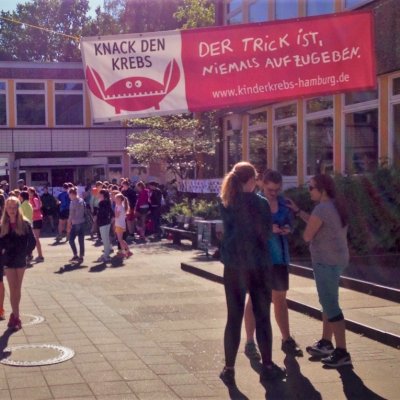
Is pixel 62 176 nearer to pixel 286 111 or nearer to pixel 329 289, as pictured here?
pixel 286 111

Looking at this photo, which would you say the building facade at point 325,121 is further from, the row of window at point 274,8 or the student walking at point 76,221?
the student walking at point 76,221

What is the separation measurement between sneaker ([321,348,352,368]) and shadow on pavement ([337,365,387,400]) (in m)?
0.05

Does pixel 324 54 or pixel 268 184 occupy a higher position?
pixel 324 54

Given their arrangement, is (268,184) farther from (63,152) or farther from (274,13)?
(63,152)

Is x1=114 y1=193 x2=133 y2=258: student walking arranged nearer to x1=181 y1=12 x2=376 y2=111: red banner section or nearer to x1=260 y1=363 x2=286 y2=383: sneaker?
x1=181 y1=12 x2=376 y2=111: red banner section

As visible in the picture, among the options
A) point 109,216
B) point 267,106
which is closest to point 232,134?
point 267,106

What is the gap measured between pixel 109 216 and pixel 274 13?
7540mm

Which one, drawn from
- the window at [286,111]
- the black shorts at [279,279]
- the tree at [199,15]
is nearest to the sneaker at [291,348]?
the black shorts at [279,279]

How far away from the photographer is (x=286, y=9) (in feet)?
63.2

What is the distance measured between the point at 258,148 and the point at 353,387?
1557 cm

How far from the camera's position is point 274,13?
19922 mm

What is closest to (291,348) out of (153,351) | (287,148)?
(153,351)

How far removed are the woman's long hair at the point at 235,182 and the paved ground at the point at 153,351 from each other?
1.64m

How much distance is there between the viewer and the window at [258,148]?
21219mm
